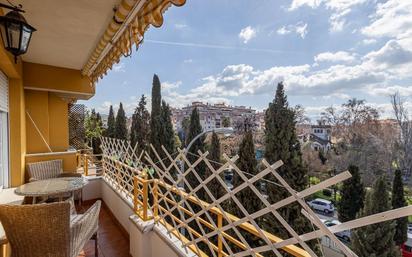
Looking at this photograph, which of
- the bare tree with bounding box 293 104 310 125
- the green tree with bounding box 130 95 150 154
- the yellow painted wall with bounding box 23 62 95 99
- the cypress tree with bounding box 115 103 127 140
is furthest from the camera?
the cypress tree with bounding box 115 103 127 140

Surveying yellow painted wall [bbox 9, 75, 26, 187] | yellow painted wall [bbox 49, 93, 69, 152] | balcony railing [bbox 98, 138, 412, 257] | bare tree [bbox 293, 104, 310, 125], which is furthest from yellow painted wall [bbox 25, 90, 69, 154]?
bare tree [bbox 293, 104, 310, 125]

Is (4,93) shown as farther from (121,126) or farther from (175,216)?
(121,126)

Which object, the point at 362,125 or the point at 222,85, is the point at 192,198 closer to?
the point at 362,125

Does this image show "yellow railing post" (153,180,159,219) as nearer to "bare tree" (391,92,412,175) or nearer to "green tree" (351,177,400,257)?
"green tree" (351,177,400,257)

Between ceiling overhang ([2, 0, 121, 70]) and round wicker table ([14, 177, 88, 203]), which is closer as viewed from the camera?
ceiling overhang ([2, 0, 121, 70])

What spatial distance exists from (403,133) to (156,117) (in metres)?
12.2

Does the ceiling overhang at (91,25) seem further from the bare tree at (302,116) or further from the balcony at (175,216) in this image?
the bare tree at (302,116)

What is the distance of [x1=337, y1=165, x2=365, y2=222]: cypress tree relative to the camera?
38.8 feet

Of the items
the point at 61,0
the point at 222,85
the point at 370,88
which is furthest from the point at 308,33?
the point at 222,85

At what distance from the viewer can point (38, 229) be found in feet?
5.63

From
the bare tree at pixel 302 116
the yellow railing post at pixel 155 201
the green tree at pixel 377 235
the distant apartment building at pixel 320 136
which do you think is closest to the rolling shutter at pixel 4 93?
the yellow railing post at pixel 155 201

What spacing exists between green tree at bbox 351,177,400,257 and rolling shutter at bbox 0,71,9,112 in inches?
377

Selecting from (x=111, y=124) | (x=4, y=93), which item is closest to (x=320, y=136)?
(x=111, y=124)

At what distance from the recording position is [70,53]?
12.0 feet
